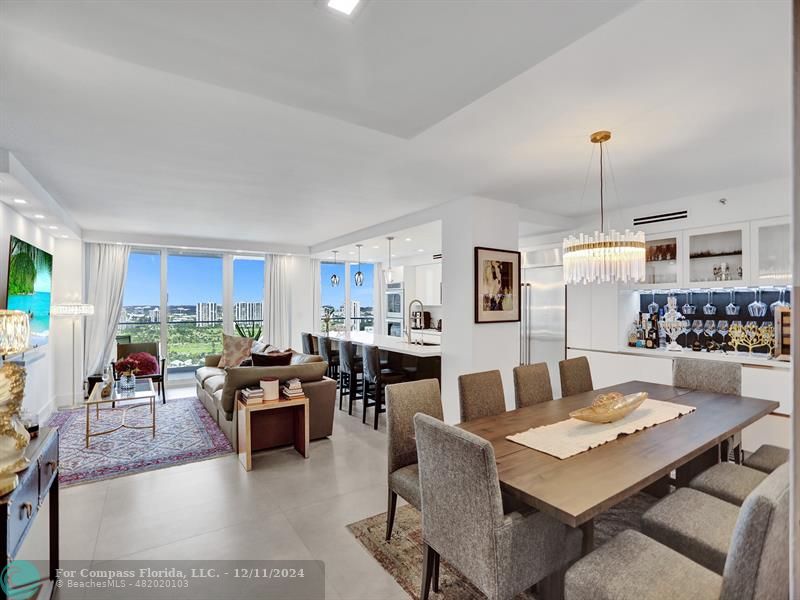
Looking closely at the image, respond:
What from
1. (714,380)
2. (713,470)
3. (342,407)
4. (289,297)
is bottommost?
(342,407)

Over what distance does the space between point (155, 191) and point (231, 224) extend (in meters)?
1.65

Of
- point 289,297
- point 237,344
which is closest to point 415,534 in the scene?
point 237,344

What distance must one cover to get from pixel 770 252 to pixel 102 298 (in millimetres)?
8836

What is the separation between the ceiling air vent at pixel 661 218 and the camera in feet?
14.3

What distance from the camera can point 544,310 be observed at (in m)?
5.62

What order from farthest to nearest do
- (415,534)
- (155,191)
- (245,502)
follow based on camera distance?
(155,191) < (245,502) < (415,534)

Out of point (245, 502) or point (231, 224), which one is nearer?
point (245, 502)

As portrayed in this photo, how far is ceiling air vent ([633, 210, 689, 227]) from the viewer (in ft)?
14.3

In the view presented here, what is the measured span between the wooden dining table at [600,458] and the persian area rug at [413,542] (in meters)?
0.44

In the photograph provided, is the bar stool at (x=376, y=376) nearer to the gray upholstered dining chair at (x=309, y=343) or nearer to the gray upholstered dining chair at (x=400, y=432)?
the gray upholstered dining chair at (x=309, y=343)

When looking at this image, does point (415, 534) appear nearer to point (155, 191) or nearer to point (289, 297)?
point (155, 191)

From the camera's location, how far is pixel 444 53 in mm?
1773

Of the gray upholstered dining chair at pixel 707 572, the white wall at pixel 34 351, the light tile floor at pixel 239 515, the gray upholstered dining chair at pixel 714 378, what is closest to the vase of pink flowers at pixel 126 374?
the white wall at pixel 34 351

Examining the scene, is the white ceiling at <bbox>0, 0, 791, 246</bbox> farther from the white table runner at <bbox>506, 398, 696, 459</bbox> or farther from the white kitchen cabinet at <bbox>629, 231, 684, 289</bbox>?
the white table runner at <bbox>506, 398, 696, 459</bbox>
